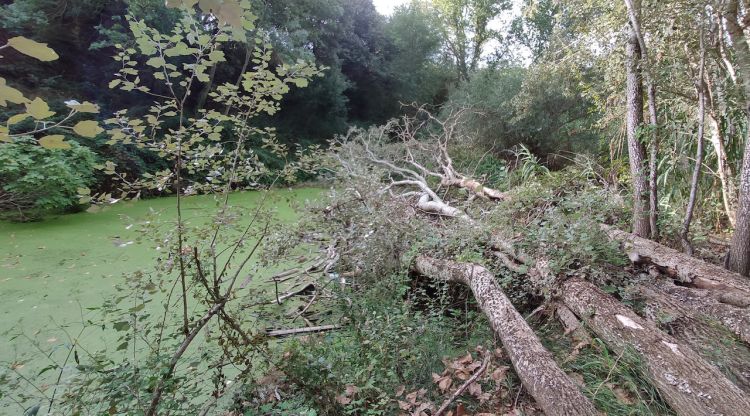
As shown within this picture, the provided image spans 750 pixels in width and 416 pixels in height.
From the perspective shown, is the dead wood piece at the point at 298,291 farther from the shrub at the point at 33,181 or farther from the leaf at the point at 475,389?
the shrub at the point at 33,181

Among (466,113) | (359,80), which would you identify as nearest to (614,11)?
(466,113)

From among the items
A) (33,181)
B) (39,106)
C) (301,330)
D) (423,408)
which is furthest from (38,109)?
(33,181)

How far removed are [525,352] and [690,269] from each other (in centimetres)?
143

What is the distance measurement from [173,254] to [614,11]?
3.90 meters

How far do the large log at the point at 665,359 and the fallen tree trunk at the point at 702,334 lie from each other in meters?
0.24

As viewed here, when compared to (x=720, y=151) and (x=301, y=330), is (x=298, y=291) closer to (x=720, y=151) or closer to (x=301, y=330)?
(x=301, y=330)

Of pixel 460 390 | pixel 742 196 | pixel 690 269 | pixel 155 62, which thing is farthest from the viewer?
pixel 742 196

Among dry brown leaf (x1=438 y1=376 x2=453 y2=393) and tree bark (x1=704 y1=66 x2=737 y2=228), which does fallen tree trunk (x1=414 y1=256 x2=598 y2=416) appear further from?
tree bark (x1=704 y1=66 x2=737 y2=228)

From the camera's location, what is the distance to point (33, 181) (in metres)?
4.44

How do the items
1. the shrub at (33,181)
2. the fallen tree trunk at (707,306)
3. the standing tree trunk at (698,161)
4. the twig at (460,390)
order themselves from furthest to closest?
1. the shrub at (33,181)
2. the standing tree trunk at (698,161)
3. the fallen tree trunk at (707,306)
4. the twig at (460,390)

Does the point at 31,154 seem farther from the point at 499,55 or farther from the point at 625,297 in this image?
the point at 499,55

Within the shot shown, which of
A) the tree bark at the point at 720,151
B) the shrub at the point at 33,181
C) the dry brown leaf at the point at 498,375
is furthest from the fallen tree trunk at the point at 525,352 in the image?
the shrub at the point at 33,181

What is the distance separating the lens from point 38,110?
65 cm

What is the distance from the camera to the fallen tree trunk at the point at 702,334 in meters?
1.61
